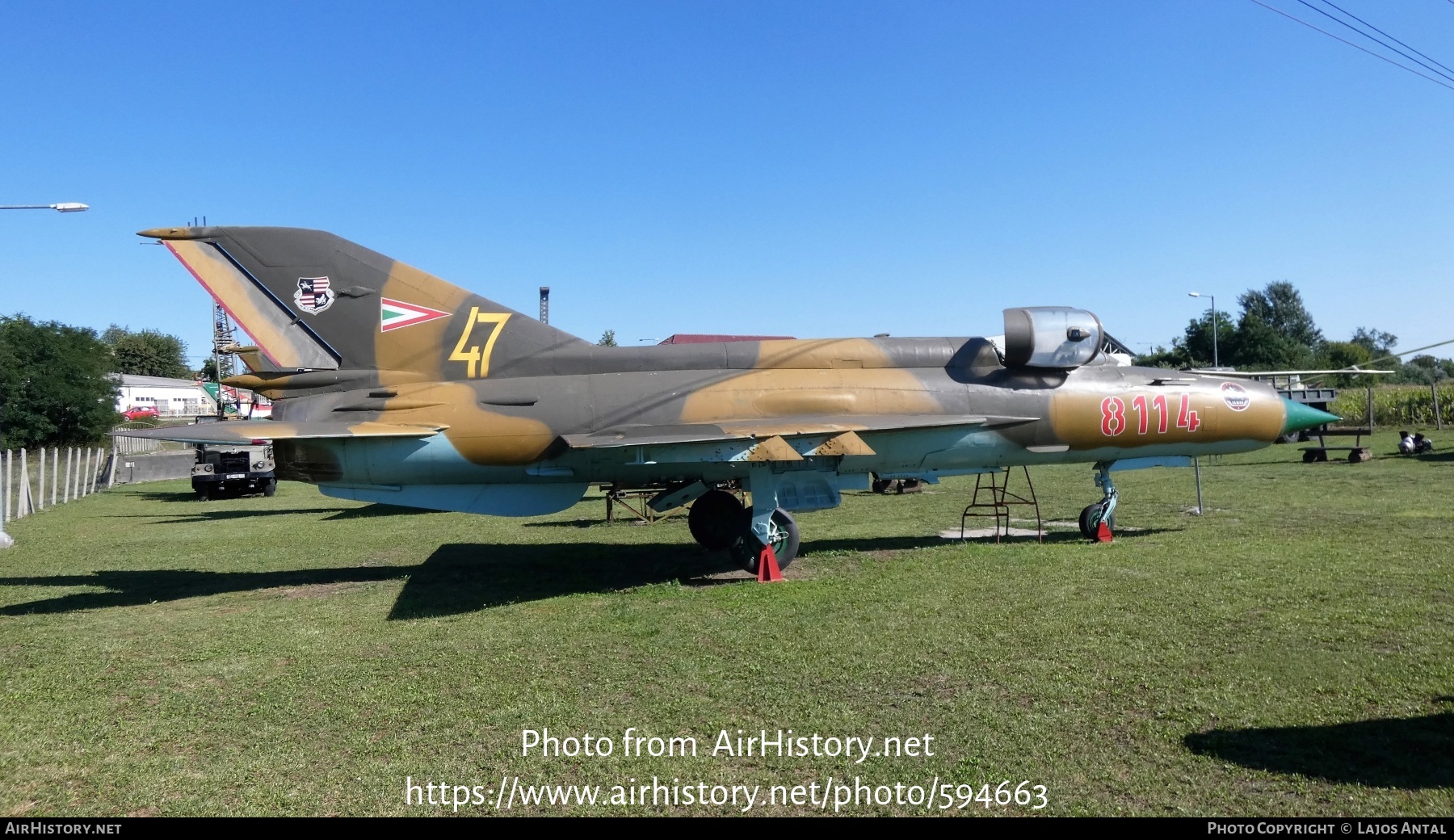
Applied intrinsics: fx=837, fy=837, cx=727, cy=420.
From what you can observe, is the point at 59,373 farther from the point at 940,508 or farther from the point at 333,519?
the point at 940,508

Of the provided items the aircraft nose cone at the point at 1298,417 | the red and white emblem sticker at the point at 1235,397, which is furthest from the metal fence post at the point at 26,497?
the aircraft nose cone at the point at 1298,417

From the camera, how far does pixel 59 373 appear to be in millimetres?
40156

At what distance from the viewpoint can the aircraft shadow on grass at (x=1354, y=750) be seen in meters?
4.59

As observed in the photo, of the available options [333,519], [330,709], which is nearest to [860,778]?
[330,709]

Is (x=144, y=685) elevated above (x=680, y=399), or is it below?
below

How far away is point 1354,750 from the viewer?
4934mm

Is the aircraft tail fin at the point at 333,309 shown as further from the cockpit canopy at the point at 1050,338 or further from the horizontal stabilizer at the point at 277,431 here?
the cockpit canopy at the point at 1050,338

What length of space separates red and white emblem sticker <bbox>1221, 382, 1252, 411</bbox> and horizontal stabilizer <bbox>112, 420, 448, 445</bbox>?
11168 mm

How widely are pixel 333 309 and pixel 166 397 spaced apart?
306 feet

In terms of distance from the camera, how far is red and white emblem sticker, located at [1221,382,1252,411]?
1245 centimetres

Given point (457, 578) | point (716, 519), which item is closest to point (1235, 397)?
point (716, 519)

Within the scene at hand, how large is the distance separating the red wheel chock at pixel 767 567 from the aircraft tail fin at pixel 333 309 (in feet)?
13.1

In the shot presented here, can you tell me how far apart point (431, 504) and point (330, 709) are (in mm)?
4746

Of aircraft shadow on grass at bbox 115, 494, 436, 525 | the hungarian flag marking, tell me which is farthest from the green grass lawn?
aircraft shadow on grass at bbox 115, 494, 436, 525
